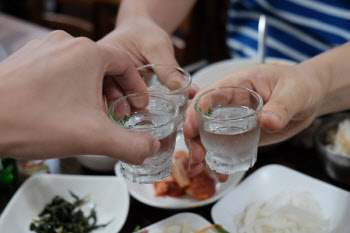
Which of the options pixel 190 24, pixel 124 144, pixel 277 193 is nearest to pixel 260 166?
pixel 277 193

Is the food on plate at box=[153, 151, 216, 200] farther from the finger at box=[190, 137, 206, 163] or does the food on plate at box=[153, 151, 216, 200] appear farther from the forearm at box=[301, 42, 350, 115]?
the forearm at box=[301, 42, 350, 115]

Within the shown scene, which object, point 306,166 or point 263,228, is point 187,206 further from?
point 306,166

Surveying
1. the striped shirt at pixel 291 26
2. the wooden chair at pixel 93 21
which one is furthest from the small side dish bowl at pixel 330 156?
the wooden chair at pixel 93 21

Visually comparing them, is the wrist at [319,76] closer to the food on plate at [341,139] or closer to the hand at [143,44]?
the food on plate at [341,139]

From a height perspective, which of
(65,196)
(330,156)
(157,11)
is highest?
(157,11)

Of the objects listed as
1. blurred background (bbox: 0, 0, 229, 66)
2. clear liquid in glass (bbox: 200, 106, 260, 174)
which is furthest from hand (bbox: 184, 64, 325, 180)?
blurred background (bbox: 0, 0, 229, 66)

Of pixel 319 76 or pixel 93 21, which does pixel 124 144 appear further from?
pixel 93 21
